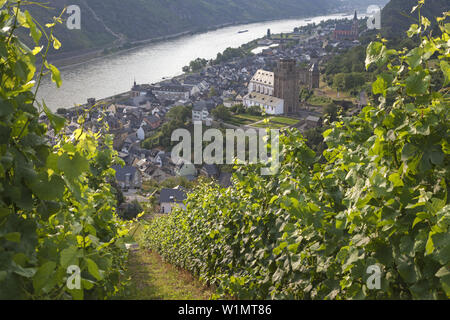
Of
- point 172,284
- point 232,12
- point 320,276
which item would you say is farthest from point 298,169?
point 232,12

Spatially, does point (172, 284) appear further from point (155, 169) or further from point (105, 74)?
point (105, 74)

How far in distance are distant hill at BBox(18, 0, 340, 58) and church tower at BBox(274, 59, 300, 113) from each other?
24136 mm

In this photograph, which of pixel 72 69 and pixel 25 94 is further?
pixel 72 69

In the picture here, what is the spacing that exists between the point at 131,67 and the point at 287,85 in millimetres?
19693

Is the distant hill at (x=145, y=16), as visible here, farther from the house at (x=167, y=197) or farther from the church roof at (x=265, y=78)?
Result: the house at (x=167, y=197)

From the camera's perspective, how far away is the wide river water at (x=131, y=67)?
40.0 meters

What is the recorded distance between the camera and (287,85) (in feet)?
150

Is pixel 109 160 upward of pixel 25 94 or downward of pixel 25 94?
downward

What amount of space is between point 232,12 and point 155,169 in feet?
260

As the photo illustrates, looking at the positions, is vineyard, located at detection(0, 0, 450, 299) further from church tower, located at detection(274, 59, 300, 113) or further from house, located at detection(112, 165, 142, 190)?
church tower, located at detection(274, 59, 300, 113)

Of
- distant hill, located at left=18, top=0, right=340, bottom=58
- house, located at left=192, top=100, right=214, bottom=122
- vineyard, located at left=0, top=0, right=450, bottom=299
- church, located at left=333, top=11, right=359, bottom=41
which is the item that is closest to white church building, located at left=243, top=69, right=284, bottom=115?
house, located at left=192, top=100, right=214, bottom=122

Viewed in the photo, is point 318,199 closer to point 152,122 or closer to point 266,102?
point 152,122

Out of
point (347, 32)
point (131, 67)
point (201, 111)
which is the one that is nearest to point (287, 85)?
point (201, 111)

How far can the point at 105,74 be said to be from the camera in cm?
5016
